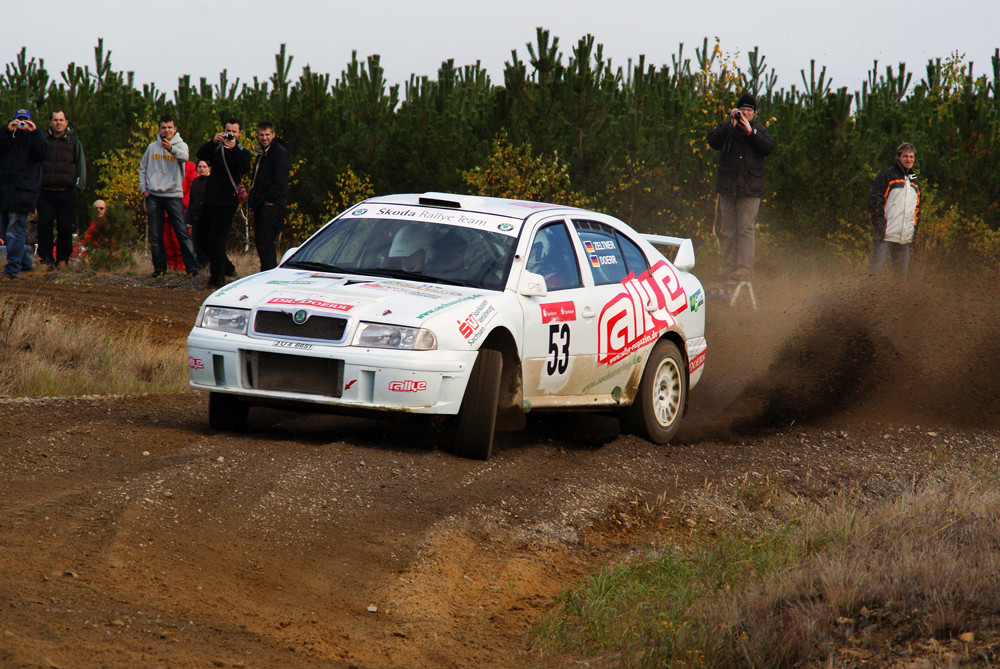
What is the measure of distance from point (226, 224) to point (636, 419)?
867cm

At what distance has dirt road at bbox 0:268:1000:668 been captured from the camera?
4594 mm

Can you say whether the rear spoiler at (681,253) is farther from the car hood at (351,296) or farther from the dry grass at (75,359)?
the dry grass at (75,359)

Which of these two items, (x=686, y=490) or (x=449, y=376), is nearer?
(x=449, y=376)

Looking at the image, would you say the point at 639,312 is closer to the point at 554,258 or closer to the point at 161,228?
the point at 554,258

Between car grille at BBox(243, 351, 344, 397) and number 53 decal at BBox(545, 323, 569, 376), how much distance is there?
61.0 inches

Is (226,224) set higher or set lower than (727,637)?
higher

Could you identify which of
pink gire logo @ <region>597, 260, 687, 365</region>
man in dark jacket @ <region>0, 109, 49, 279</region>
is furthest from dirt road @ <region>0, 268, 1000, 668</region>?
man in dark jacket @ <region>0, 109, 49, 279</region>

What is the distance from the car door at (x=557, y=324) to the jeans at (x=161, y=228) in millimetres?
9725

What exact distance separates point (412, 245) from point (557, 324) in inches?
42.7

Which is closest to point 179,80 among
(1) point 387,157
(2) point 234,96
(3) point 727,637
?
(2) point 234,96

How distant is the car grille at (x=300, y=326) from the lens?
6.77 metres

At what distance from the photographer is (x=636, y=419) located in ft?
28.5

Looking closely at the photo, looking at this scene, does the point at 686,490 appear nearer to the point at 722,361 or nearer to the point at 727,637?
the point at 727,637

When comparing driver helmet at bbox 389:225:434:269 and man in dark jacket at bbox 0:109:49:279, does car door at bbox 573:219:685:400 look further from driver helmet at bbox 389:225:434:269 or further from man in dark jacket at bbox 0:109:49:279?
man in dark jacket at bbox 0:109:49:279
